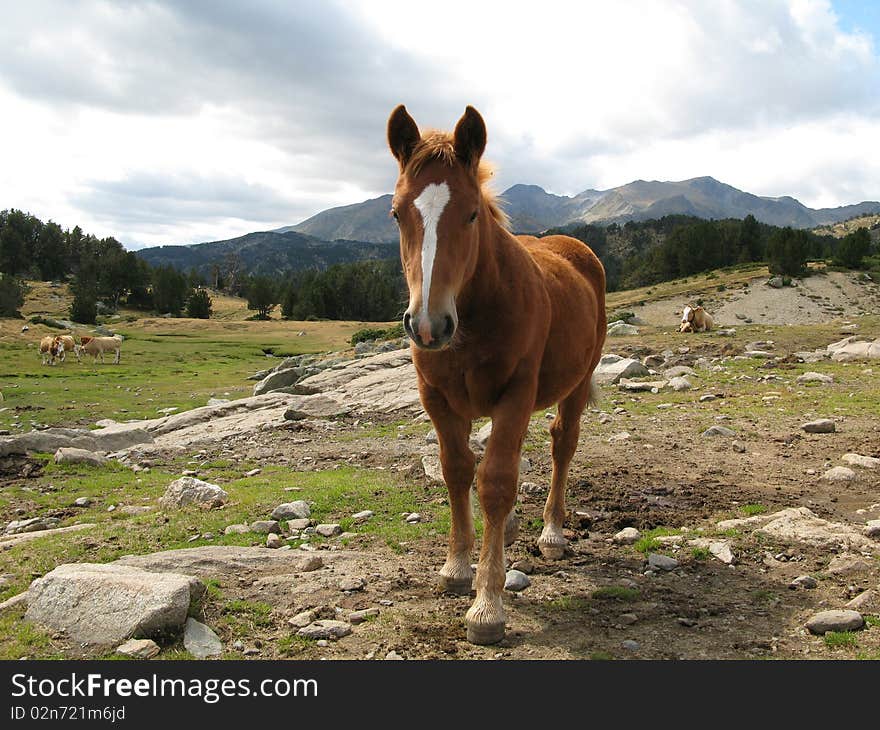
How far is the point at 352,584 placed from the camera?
540 cm

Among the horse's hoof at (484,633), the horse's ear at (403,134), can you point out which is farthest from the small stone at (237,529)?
the horse's ear at (403,134)

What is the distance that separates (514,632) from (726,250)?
86110mm

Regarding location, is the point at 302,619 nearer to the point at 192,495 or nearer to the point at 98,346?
the point at 192,495

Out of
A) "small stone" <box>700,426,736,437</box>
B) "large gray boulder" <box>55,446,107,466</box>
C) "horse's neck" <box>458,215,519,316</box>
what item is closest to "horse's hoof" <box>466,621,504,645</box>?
"horse's neck" <box>458,215,519,316</box>

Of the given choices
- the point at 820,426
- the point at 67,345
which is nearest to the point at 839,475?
the point at 820,426

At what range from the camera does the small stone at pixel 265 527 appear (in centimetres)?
713

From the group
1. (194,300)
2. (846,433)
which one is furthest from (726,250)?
(846,433)

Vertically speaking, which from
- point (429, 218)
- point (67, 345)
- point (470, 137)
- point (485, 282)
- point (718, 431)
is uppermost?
point (470, 137)

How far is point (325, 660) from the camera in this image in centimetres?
413

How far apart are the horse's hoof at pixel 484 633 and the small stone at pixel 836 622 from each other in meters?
2.24

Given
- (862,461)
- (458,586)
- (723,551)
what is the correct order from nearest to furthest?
(458,586) < (723,551) < (862,461)

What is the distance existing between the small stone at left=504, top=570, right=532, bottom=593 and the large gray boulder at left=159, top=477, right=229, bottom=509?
4481mm

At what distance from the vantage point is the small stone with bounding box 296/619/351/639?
454 centimetres

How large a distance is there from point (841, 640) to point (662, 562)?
6.02 feet
